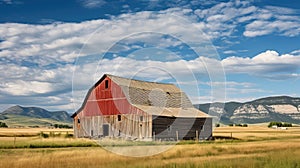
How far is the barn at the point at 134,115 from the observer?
176 ft

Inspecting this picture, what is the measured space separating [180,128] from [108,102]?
1041cm

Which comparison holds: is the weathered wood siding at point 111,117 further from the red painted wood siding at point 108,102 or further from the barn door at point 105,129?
the barn door at point 105,129

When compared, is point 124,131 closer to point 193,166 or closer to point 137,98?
point 137,98

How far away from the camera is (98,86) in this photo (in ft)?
190

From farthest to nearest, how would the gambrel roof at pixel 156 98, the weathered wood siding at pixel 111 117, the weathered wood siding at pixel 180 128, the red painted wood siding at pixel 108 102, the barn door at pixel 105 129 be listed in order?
the barn door at pixel 105 129 < the gambrel roof at pixel 156 98 < the red painted wood siding at pixel 108 102 < the weathered wood siding at pixel 180 128 < the weathered wood siding at pixel 111 117

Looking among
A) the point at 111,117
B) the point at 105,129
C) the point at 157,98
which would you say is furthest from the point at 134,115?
the point at 157,98

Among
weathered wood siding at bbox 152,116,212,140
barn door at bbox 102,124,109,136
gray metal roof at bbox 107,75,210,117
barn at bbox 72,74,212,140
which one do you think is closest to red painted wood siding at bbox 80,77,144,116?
barn at bbox 72,74,212,140

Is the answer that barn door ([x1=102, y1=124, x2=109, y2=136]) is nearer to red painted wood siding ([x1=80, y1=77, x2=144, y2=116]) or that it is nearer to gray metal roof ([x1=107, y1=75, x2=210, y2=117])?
red painted wood siding ([x1=80, y1=77, x2=144, y2=116])

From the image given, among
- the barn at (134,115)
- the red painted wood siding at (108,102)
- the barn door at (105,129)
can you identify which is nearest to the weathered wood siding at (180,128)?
the barn at (134,115)

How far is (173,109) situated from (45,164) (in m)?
40.0

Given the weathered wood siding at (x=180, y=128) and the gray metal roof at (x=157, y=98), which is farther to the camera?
the gray metal roof at (x=157, y=98)

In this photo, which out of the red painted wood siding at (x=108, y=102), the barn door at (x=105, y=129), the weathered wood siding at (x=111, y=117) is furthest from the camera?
the barn door at (x=105, y=129)

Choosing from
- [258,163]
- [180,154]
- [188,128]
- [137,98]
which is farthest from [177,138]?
[258,163]

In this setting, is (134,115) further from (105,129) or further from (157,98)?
(157,98)
